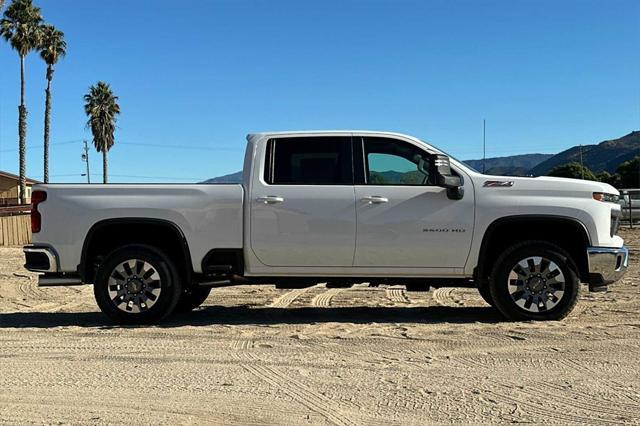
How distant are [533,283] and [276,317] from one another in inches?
116

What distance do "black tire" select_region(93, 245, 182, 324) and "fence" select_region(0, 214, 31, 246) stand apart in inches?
578

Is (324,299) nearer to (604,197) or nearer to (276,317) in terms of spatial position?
(276,317)

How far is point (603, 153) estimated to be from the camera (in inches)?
5527

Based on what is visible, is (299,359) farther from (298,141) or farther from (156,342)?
(298,141)

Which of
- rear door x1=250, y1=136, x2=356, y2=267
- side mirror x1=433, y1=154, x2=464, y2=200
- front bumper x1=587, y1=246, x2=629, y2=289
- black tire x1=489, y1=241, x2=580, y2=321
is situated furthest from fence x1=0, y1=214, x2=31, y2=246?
front bumper x1=587, y1=246, x2=629, y2=289

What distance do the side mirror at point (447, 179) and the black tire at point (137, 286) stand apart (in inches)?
121

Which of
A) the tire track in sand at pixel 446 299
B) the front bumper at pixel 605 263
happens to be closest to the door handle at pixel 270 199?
the tire track in sand at pixel 446 299

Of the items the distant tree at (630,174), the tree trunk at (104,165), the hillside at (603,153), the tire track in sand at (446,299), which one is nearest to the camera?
the tire track in sand at (446,299)

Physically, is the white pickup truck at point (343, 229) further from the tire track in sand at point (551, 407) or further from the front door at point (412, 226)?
the tire track in sand at point (551, 407)

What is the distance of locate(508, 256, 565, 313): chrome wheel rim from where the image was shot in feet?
20.7

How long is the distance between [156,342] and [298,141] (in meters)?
2.65

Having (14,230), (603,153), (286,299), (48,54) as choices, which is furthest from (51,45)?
(603,153)

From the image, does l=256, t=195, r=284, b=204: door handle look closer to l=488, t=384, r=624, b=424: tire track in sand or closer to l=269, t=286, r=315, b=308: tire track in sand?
l=269, t=286, r=315, b=308: tire track in sand

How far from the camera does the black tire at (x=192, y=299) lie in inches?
290
